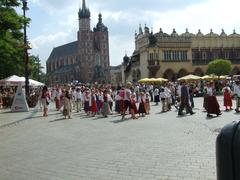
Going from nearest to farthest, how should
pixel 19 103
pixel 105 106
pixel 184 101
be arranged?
pixel 184 101
pixel 105 106
pixel 19 103

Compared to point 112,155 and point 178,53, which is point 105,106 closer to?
point 112,155

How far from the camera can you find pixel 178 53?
88375mm

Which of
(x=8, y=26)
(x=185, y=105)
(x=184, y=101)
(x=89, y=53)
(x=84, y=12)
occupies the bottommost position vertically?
(x=185, y=105)

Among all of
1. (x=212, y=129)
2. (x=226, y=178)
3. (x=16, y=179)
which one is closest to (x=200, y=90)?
(x=212, y=129)

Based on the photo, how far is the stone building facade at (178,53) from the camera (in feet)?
281

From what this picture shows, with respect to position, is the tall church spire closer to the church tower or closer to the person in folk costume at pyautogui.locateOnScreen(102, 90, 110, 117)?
the church tower

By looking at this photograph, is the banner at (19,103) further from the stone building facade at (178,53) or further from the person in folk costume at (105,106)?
the stone building facade at (178,53)

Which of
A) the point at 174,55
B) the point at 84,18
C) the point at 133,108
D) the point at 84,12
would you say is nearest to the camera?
the point at 133,108

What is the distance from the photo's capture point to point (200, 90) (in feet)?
167

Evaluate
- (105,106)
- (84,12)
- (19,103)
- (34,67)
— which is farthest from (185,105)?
(84,12)

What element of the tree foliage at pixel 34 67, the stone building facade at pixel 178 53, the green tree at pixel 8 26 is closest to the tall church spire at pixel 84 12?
the stone building facade at pixel 178 53

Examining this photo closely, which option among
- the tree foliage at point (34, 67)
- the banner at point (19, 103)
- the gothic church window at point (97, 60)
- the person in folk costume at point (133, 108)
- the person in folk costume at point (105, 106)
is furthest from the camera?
the gothic church window at point (97, 60)

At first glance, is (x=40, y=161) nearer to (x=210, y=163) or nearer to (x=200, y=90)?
(x=210, y=163)

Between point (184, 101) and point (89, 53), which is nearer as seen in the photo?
point (184, 101)
